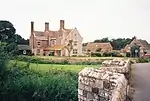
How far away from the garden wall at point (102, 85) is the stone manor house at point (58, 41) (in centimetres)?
3512

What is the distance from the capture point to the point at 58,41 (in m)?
42.8

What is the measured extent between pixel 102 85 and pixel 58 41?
126 ft

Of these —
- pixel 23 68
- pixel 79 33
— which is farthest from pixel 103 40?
pixel 23 68

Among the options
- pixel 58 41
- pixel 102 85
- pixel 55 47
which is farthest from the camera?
pixel 58 41

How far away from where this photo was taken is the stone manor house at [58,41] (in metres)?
41.1

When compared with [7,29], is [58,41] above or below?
below

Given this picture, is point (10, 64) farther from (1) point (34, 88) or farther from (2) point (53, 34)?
(2) point (53, 34)

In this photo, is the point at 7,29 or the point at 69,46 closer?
the point at 7,29

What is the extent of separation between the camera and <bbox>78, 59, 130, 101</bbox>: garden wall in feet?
13.3

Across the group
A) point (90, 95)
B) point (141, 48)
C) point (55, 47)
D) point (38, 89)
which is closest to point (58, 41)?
point (55, 47)

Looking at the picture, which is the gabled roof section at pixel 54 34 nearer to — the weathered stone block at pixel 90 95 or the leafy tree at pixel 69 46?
the leafy tree at pixel 69 46

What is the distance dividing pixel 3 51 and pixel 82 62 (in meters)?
13.2

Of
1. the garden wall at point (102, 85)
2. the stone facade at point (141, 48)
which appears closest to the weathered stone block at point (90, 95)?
the garden wall at point (102, 85)

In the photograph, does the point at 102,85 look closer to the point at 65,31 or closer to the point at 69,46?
the point at 69,46
